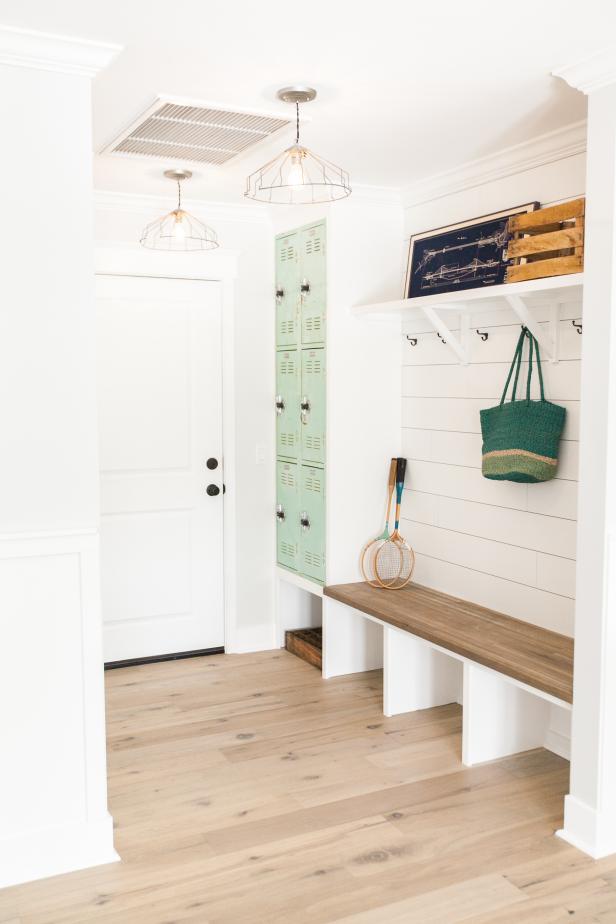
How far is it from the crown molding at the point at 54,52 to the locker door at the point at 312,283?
1.82 metres

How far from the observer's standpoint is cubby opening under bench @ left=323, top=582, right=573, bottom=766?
3.04m

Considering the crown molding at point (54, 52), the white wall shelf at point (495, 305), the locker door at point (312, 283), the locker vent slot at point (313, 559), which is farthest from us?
the locker vent slot at point (313, 559)

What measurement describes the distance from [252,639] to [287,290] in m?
1.86

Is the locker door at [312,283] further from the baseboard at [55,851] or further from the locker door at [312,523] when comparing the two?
the baseboard at [55,851]

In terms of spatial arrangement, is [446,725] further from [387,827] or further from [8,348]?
[8,348]

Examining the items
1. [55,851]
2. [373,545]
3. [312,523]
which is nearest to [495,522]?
[373,545]

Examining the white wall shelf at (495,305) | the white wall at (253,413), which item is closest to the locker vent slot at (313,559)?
the white wall at (253,413)

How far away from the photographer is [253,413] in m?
4.64

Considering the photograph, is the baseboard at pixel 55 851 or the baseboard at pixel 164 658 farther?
the baseboard at pixel 164 658

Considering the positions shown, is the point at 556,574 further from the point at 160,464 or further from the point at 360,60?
the point at 160,464

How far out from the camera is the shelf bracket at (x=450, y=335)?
362 cm

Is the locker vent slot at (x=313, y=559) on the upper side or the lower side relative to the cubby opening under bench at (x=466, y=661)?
upper

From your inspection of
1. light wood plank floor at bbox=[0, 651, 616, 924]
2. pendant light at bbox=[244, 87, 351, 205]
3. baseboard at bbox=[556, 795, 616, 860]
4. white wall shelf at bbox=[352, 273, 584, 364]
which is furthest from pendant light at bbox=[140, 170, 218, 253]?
baseboard at bbox=[556, 795, 616, 860]

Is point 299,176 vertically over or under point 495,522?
over
